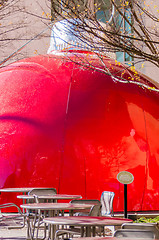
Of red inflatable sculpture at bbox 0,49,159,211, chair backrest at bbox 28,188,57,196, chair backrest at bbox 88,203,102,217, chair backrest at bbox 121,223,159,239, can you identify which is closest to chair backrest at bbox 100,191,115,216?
chair backrest at bbox 28,188,57,196

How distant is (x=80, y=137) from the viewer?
33.2 feet

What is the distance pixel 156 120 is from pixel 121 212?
2531 millimetres

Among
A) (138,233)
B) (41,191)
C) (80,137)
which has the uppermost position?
(80,137)

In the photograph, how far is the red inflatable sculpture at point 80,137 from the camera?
1004 cm

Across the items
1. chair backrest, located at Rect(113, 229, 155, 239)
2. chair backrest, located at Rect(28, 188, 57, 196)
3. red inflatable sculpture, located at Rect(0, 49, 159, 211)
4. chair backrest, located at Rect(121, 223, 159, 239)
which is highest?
red inflatable sculpture, located at Rect(0, 49, 159, 211)

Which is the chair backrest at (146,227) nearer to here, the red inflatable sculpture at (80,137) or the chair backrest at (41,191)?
the chair backrest at (41,191)

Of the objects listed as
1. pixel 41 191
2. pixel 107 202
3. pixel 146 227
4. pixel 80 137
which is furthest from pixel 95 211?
pixel 80 137

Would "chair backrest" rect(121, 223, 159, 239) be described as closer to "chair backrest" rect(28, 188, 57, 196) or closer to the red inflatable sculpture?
"chair backrest" rect(28, 188, 57, 196)

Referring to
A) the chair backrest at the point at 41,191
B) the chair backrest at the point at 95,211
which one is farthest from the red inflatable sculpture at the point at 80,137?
the chair backrest at the point at 95,211

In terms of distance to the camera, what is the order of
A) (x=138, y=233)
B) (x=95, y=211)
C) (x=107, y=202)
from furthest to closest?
(x=107, y=202), (x=95, y=211), (x=138, y=233)

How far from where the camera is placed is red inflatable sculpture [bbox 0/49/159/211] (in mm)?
10038

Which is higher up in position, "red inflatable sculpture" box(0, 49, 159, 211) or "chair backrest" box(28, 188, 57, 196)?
"red inflatable sculpture" box(0, 49, 159, 211)

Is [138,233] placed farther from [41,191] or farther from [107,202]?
[41,191]

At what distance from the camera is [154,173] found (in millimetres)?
10508
